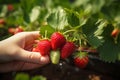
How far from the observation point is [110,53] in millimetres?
1360

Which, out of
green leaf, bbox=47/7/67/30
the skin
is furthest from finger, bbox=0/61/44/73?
green leaf, bbox=47/7/67/30

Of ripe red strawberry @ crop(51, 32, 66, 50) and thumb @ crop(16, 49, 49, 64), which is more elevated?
ripe red strawberry @ crop(51, 32, 66, 50)

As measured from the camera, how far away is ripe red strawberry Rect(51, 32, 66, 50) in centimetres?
114

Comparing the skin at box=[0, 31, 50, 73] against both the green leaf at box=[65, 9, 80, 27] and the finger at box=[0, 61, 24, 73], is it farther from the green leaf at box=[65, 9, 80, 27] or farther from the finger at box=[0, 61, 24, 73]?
the green leaf at box=[65, 9, 80, 27]

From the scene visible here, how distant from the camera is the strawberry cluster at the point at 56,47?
1.15 metres

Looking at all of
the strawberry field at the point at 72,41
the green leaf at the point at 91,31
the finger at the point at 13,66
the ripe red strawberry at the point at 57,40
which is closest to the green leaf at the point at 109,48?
the strawberry field at the point at 72,41

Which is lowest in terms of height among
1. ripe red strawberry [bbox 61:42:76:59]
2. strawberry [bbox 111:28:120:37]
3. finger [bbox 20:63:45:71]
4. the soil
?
the soil

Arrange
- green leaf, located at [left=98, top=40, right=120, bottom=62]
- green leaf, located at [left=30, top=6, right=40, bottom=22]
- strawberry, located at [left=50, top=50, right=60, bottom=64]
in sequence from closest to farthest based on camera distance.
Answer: strawberry, located at [left=50, top=50, right=60, bottom=64]
green leaf, located at [left=98, top=40, right=120, bottom=62]
green leaf, located at [left=30, top=6, right=40, bottom=22]

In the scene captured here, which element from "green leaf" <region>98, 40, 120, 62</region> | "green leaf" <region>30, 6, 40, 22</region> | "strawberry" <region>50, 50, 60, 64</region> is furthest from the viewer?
"green leaf" <region>30, 6, 40, 22</region>

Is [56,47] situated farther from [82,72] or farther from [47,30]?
[82,72]

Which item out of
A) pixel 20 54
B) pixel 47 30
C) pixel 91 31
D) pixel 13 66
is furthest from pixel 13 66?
pixel 91 31

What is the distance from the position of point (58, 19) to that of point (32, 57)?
0.18 meters

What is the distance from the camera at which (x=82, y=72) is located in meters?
1.42

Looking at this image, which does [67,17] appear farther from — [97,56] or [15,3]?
[15,3]
